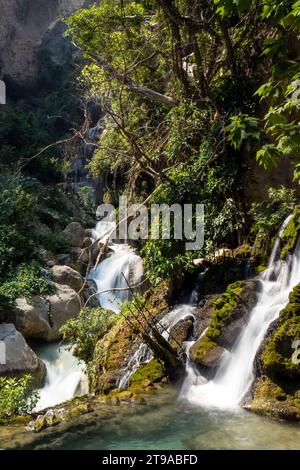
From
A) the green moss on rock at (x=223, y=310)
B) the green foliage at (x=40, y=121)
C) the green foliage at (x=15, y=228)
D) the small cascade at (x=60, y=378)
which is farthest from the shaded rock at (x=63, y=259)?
the green moss on rock at (x=223, y=310)

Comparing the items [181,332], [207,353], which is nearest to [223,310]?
[207,353]

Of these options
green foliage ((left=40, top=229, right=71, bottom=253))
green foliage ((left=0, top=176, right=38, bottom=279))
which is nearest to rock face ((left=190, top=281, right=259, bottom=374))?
green foliage ((left=0, top=176, right=38, bottom=279))

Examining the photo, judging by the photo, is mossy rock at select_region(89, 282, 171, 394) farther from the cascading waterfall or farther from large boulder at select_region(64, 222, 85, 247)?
large boulder at select_region(64, 222, 85, 247)

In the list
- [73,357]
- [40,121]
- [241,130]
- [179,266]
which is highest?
[40,121]

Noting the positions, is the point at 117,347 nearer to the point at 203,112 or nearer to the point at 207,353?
the point at 207,353

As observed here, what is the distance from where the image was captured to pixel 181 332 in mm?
7109

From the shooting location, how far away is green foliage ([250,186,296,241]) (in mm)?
7605

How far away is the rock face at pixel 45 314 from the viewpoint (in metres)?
10.5

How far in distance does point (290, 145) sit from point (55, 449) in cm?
364

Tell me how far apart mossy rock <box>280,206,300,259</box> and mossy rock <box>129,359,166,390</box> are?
270 cm

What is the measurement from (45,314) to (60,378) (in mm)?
2342

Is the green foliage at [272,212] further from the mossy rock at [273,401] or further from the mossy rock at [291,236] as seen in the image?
the mossy rock at [273,401]
